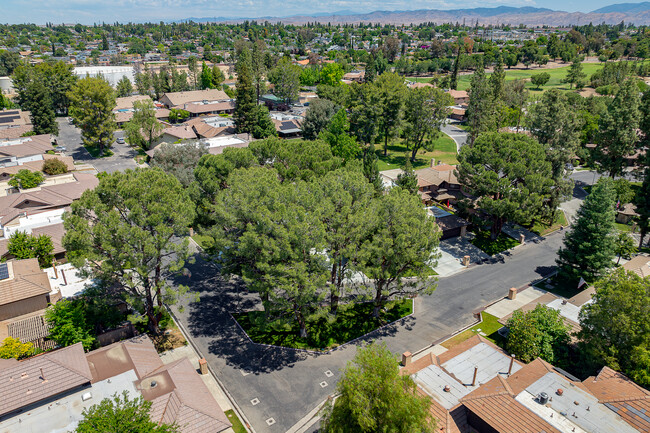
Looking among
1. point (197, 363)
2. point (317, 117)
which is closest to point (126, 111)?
point (317, 117)

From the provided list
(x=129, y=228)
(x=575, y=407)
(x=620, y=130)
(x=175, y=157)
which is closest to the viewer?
(x=575, y=407)

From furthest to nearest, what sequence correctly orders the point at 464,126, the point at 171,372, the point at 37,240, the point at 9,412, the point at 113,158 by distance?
the point at 464,126 → the point at 113,158 → the point at 37,240 → the point at 171,372 → the point at 9,412

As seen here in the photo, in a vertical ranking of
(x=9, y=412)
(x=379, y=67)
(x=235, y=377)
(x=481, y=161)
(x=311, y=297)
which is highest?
(x=379, y=67)

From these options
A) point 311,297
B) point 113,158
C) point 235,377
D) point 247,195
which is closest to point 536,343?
point 311,297

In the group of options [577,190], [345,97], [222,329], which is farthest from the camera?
[345,97]

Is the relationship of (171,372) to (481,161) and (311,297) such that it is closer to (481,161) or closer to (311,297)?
(311,297)

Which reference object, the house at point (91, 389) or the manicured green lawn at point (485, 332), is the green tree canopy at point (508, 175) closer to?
the manicured green lawn at point (485, 332)

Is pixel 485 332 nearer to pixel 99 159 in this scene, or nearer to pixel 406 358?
pixel 406 358

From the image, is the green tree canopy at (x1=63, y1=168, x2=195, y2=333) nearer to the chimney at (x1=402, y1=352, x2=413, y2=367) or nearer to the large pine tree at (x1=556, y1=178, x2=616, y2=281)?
the chimney at (x1=402, y1=352, x2=413, y2=367)
